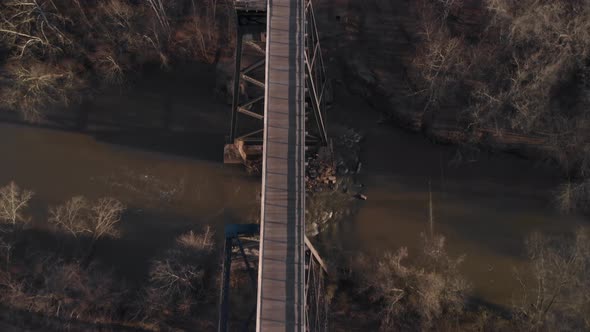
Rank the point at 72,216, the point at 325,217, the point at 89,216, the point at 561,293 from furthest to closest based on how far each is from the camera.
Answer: the point at 89,216 → the point at 325,217 → the point at 72,216 → the point at 561,293

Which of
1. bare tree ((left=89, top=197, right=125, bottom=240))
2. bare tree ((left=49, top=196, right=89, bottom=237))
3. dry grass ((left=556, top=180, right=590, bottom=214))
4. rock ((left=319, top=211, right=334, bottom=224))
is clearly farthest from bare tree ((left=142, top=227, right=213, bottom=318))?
dry grass ((left=556, top=180, right=590, bottom=214))

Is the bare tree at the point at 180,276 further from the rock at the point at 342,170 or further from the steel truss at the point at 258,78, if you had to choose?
the rock at the point at 342,170

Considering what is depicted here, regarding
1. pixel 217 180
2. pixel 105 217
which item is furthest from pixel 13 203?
pixel 217 180

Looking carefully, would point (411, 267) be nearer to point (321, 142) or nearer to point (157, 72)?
point (321, 142)

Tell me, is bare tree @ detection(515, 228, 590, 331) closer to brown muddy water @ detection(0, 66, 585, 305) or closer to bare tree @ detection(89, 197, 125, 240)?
brown muddy water @ detection(0, 66, 585, 305)

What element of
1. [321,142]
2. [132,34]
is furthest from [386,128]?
[132,34]

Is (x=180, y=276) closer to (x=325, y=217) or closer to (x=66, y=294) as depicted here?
(x=66, y=294)

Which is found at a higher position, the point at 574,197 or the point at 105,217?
the point at 574,197
